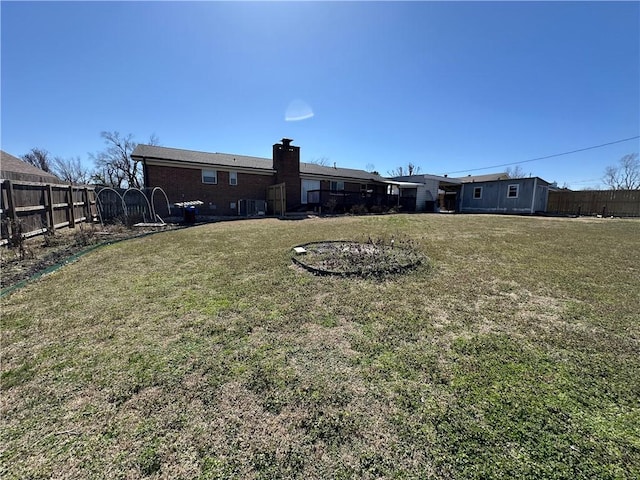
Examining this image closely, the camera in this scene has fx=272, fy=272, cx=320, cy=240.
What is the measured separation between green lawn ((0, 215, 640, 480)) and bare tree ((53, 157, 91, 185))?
44.8 meters

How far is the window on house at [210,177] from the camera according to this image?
16031 millimetres

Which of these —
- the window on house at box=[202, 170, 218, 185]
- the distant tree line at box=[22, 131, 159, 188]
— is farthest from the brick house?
the distant tree line at box=[22, 131, 159, 188]

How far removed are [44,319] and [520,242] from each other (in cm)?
997

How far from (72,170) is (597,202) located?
58.0m

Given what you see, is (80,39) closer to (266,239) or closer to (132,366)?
(266,239)

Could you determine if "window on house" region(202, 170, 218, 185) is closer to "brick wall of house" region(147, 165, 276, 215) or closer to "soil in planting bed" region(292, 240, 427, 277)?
"brick wall of house" region(147, 165, 276, 215)

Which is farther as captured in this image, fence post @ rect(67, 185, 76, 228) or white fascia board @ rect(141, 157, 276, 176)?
white fascia board @ rect(141, 157, 276, 176)

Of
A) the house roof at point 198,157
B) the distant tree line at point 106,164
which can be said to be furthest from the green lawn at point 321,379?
the distant tree line at point 106,164

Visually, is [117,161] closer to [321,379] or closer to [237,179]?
[237,179]

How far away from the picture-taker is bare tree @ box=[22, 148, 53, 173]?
34.9 m

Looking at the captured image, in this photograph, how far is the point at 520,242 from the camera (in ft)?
25.2

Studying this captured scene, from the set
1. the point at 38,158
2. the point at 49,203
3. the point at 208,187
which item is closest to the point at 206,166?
the point at 208,187

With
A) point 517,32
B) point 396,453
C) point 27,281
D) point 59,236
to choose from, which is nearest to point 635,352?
point 396,453

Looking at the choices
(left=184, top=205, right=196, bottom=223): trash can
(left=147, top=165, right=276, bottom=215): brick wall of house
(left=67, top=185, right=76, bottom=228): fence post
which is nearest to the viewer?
(left=67, top=185, right=76, bottom=228): fence post
